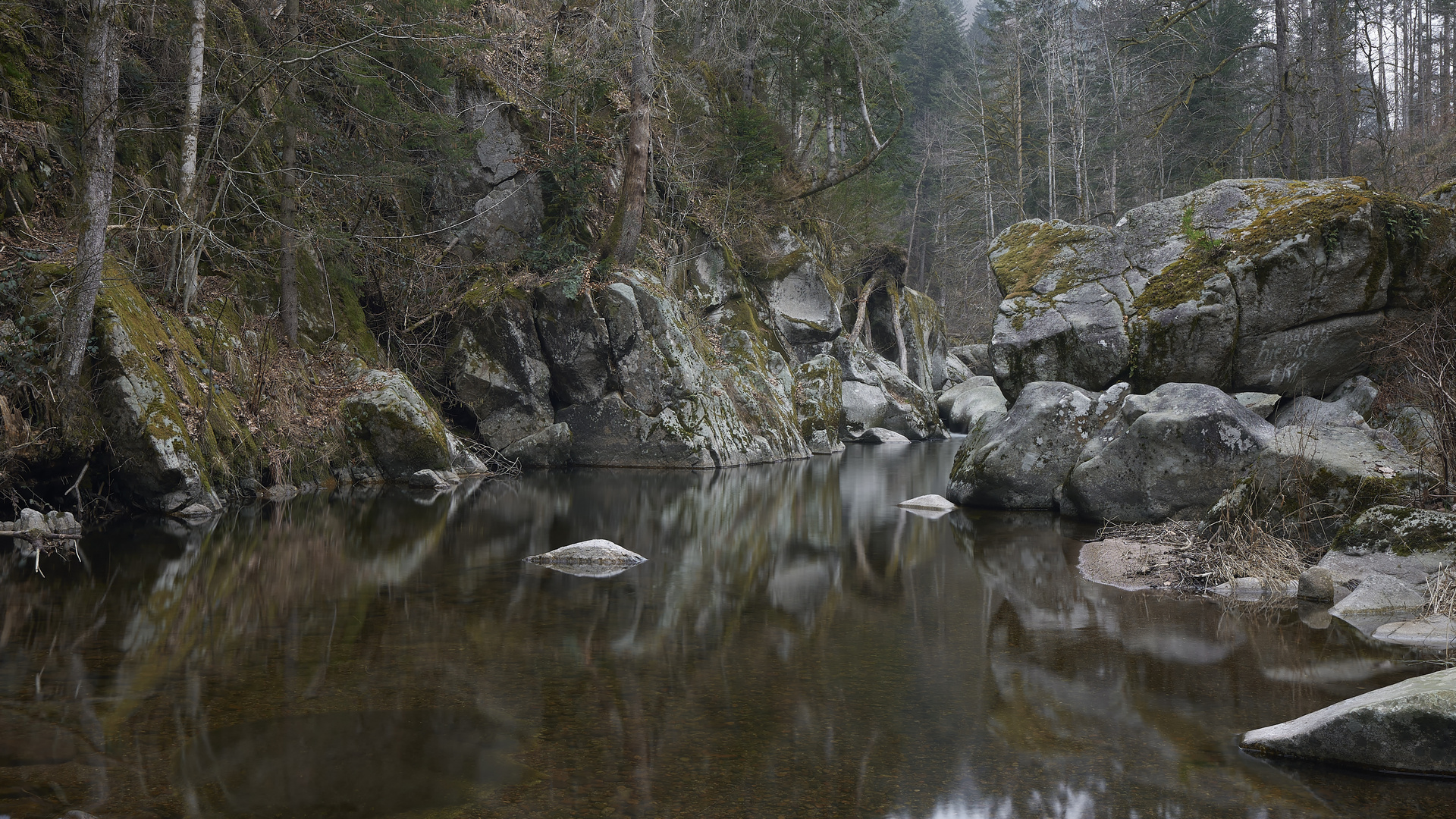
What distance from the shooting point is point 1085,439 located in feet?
37.1

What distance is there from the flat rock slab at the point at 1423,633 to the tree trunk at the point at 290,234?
1423cm

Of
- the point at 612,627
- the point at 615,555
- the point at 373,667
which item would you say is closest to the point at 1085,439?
the point at 615,555

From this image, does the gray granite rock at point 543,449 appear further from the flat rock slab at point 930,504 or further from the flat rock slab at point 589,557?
the flat rock slab at point 589,557

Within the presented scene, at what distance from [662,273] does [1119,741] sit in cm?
1793

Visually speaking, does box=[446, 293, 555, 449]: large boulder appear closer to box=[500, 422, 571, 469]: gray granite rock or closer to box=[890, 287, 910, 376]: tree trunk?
box=[500, 422, 571, 469]: gray granite rock

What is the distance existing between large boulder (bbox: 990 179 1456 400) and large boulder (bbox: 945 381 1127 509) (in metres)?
0.82

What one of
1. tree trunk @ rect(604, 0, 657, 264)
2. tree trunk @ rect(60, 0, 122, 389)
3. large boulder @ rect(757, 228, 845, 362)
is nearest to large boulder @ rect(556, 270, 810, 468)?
tree trunk @ rect(604, 0, 657, 264)

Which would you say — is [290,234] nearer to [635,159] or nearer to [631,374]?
[631,374]

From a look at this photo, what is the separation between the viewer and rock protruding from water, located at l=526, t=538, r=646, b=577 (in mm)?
7758

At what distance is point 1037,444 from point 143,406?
35.9 feet

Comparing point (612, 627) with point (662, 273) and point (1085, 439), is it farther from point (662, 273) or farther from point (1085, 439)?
point (662, 273)

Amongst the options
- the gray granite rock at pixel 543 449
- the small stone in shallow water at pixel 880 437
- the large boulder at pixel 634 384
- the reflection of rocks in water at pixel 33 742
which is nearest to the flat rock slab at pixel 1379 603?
the reflection of rocks in water at pixel 33 742

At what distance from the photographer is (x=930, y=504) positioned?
12.4 metres

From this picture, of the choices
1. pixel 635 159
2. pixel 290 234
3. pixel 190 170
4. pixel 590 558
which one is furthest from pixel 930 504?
pixel 190 170
